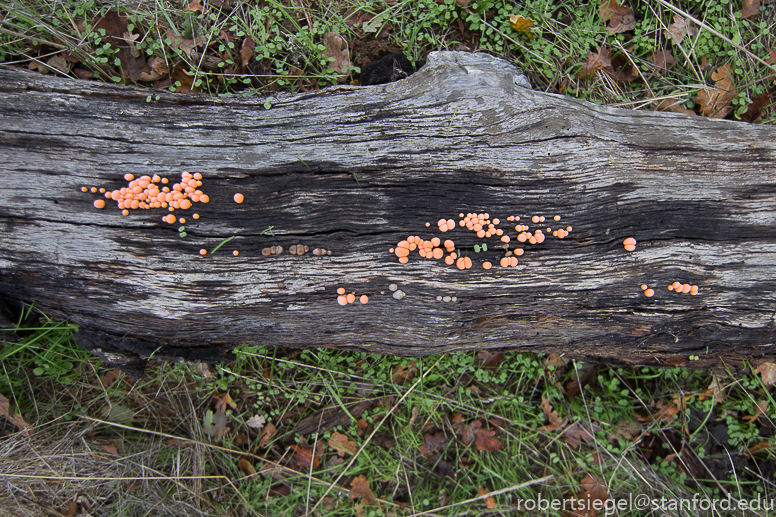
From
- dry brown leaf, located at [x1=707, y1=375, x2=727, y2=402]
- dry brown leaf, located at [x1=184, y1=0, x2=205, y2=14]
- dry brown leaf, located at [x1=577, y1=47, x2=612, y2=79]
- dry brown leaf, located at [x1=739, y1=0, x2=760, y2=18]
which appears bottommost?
dry brown leaf, located at [x1=707, y1=375, x2=727, y2=402]

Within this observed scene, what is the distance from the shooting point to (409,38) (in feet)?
11.4

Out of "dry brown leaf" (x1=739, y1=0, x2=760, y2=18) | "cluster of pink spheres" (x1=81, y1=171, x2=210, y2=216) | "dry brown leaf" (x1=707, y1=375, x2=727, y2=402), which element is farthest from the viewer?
"dry brown leaf" (x1=707, y1=375, x2=727, y2=402)

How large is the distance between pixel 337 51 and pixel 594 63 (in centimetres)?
224

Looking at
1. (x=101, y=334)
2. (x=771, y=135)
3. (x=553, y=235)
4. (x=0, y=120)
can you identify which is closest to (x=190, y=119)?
(x=0, y=120)

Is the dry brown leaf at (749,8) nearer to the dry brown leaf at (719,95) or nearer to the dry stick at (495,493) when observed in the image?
the dry brown leaf at (719,95)

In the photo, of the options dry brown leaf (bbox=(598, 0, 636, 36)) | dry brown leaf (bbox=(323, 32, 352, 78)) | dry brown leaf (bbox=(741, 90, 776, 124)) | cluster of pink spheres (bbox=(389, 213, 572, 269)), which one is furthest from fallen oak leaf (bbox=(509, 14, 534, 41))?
dry brown leaf (bbox=(741, 90, 776, 124))

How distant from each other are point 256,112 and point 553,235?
6.87 feet

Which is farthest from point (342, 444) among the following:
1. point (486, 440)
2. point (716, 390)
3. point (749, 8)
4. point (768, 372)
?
point (749, 8)

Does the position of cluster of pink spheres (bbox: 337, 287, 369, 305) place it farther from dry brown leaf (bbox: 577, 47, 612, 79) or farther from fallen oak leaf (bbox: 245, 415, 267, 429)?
dry brown leaf (bbox: 577, 47, 612, 79)

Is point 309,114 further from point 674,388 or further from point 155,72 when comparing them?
point 674,388

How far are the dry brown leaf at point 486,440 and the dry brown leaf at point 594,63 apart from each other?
10.9ft

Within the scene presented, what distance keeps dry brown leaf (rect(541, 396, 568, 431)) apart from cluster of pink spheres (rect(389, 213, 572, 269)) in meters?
1.78

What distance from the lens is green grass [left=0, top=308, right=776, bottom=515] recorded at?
3.46 m

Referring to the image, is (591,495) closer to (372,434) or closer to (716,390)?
(716,390)
